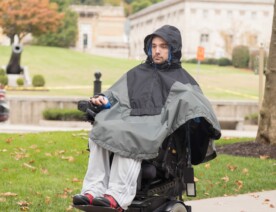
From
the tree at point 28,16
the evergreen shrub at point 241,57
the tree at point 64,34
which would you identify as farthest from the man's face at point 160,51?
the tree at point 64,34

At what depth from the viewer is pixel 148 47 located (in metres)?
6.29

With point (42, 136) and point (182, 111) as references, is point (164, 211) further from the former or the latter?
point (42, 136)

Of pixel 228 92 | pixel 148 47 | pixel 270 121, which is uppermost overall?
pixel 148 47

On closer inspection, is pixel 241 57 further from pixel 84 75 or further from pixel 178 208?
pixel 178 208

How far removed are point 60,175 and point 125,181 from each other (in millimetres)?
3824

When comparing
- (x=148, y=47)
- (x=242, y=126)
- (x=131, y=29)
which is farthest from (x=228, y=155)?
(x=131, y=29)

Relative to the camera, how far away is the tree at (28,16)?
72062 mm

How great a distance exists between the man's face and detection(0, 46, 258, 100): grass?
28491mm

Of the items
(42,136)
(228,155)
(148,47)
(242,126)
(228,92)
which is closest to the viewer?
(148,47)

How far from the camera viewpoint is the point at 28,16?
72000 millimetres

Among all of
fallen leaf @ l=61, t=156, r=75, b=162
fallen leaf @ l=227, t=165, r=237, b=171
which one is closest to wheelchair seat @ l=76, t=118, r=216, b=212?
fallen leaf @ l=227, t=165, r=237, b=171

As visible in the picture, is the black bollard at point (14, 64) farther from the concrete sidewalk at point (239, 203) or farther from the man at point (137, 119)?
the man at point (137, 119)

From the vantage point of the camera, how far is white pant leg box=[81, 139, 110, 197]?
19.3ft

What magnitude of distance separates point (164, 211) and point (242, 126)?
17.5 metres
